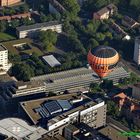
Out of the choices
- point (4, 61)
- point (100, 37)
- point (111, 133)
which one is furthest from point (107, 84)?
point (111, 133)

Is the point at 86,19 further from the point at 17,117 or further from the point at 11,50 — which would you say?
the point at 17,117

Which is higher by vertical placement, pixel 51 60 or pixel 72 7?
pixel 72 7

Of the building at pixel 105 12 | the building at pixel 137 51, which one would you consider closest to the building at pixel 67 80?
the building at pixel 137 51

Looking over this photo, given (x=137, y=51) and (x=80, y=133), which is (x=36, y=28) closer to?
(x=137, y=51)

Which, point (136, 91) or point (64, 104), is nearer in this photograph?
point (64, 104)

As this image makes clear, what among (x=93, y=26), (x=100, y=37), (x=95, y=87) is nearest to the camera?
(x=95, y=87)

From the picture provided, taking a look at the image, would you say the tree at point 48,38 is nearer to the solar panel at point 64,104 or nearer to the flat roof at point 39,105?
the flat roof at point 39,105

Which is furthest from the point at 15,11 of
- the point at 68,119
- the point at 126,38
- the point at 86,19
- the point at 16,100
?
the point at 68,119
